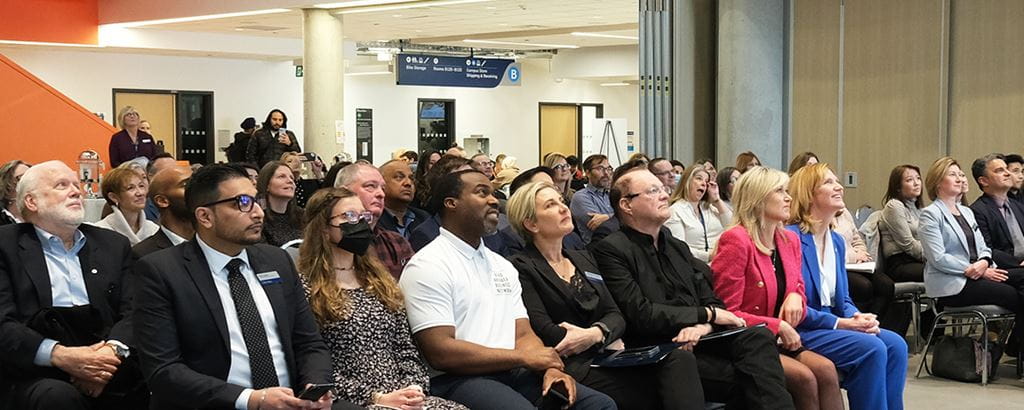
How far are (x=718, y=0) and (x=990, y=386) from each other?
505 cm

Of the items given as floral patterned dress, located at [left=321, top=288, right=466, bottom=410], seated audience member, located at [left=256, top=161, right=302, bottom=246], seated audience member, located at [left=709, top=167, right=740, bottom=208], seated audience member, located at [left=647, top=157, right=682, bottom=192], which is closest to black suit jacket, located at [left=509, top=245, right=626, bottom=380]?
floral patterned dress, located at [left=321, top=288, right=466, bottom=410]

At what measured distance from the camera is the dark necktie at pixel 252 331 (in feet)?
11.6

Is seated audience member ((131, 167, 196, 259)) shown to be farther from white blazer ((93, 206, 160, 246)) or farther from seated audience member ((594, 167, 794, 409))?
seated audience member ((594, 167, 794, 409))

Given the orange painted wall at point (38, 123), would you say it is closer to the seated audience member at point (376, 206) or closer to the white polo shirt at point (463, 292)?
the seated audience member at point (376, 206)

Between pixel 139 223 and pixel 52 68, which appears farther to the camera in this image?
pixel 52 68

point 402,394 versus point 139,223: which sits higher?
point 139,223

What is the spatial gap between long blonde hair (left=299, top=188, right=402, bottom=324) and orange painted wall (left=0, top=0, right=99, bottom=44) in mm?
13725

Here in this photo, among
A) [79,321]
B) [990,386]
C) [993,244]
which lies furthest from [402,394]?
[993,244]

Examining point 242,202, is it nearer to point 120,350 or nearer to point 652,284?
point 120,350

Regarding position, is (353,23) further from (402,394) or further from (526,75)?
(402,394)

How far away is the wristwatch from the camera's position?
389cm

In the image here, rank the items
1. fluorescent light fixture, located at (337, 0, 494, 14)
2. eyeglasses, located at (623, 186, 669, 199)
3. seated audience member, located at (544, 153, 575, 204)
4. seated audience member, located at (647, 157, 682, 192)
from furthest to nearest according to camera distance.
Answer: fluorescent light fixture, located at (337, 0, 494, 14)
seated audience member, located at (544, 153, 575, 204)
seated audience member, located at (647, 157, 682, 192)
eyeglasses, located at (623, 186, 669, 199)

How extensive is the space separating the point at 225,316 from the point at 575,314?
1491 mm

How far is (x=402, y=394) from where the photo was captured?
12.2 feet
